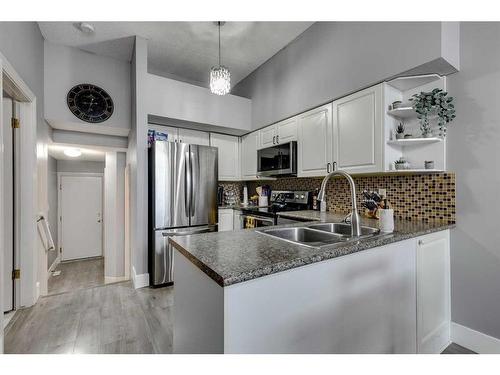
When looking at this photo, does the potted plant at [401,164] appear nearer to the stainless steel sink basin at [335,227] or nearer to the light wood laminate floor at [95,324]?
the stainless steel sink basin at [335,227]

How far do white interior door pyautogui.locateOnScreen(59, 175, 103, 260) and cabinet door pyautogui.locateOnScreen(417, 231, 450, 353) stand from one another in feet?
19.1

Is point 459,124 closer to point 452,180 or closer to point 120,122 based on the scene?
point 452,180

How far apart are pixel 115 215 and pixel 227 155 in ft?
6.87

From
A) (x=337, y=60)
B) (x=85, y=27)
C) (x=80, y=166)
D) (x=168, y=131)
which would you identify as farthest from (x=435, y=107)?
(x=80, y=166)

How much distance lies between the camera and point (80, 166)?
5254 mm

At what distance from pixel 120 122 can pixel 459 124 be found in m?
3.66

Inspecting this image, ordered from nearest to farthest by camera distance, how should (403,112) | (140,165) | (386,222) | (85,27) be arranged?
(386,222), (403,112), (85,27), (140,165)

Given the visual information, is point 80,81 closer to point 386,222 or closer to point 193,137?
point 193,137

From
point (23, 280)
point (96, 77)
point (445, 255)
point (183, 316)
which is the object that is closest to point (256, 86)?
point (96, 77)

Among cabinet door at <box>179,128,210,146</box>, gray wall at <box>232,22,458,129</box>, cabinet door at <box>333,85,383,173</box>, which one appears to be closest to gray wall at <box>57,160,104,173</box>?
cabinet door at <box>179,128,210,146</box>

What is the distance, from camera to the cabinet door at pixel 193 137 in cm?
352

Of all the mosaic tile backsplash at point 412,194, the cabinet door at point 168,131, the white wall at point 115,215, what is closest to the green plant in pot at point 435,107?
the mosaic tile backsplash at point 412,194

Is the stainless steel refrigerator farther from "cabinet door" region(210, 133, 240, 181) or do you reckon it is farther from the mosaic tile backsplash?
the mosaic tile backsplash

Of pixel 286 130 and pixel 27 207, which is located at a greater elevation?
pixel 286 130
